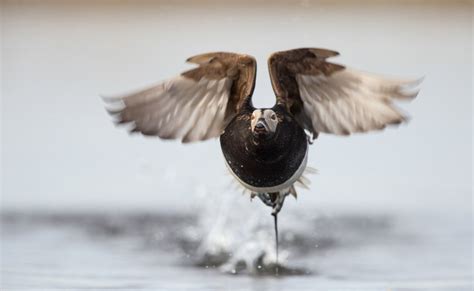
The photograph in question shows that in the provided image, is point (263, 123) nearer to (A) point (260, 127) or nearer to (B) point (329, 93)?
(A) point (260, 127)

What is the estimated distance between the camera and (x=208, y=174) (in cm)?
940

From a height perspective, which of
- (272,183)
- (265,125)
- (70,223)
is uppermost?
(265,125)

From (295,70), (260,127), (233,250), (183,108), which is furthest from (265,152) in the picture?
(233,250)

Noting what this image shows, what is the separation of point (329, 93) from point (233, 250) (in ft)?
6.56

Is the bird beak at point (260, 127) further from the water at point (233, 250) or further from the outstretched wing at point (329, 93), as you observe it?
the water at point (233, 250)

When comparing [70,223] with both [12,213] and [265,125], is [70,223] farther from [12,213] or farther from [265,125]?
[265,125]

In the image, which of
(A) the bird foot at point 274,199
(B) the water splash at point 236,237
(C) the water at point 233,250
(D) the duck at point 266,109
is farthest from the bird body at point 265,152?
(B) the water splash at point 236,237

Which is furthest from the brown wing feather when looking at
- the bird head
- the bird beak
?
the bird beak

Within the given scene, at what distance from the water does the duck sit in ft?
2.88

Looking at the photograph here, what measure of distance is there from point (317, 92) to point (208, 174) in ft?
10.0

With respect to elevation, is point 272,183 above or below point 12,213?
above

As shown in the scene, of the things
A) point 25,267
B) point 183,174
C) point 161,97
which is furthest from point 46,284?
point 183,174

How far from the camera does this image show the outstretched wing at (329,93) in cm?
616

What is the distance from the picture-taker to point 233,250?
8078 mm
